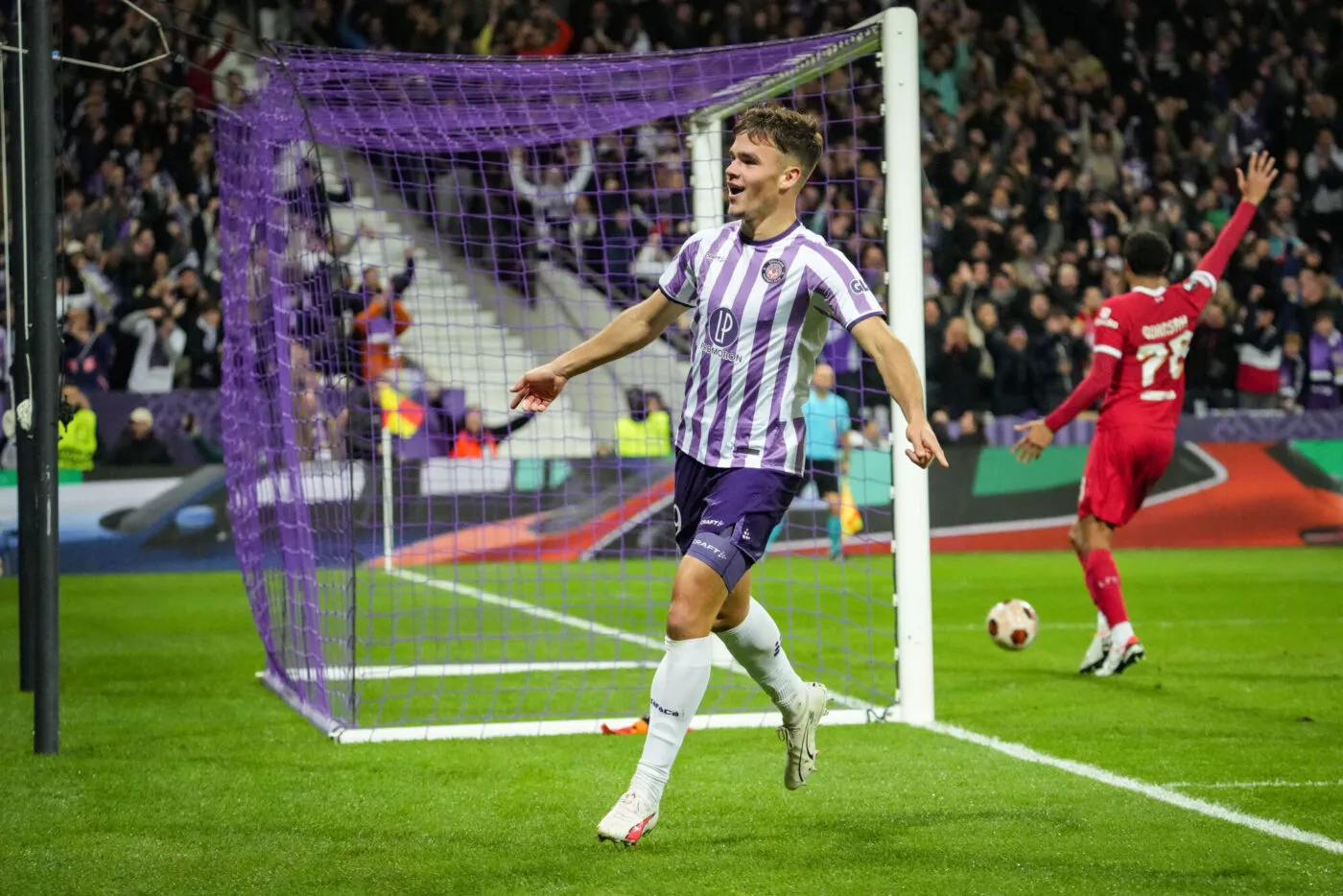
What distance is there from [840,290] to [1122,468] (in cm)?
420

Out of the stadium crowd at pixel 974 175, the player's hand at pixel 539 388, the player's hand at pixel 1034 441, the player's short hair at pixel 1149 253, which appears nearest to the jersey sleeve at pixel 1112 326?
the player's short hair at pixel 1149 253

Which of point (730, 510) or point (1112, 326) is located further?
point (1112, 326)

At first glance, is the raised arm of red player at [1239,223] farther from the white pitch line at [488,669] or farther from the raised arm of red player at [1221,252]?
the white pitch line at [488,669]

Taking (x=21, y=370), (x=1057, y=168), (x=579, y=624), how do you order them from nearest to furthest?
(x=21, y=370) < (x=579, y=624) < (x=1057, y=168)

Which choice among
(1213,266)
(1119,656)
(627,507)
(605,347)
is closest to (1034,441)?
(1119,656)

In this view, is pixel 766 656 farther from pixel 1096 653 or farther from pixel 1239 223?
pixel 1239 223

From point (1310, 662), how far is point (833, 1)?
49.3 ft

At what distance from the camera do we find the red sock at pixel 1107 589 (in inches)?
318

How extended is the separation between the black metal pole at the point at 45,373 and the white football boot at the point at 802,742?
111 inches

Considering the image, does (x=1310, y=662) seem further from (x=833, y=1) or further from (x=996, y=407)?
(x=833, y=1)

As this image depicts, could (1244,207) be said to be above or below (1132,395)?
above

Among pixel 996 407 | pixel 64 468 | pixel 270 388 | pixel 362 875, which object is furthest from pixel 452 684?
pixel 996 407

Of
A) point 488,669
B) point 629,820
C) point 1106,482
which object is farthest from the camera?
point 488,669

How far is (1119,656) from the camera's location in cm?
806
